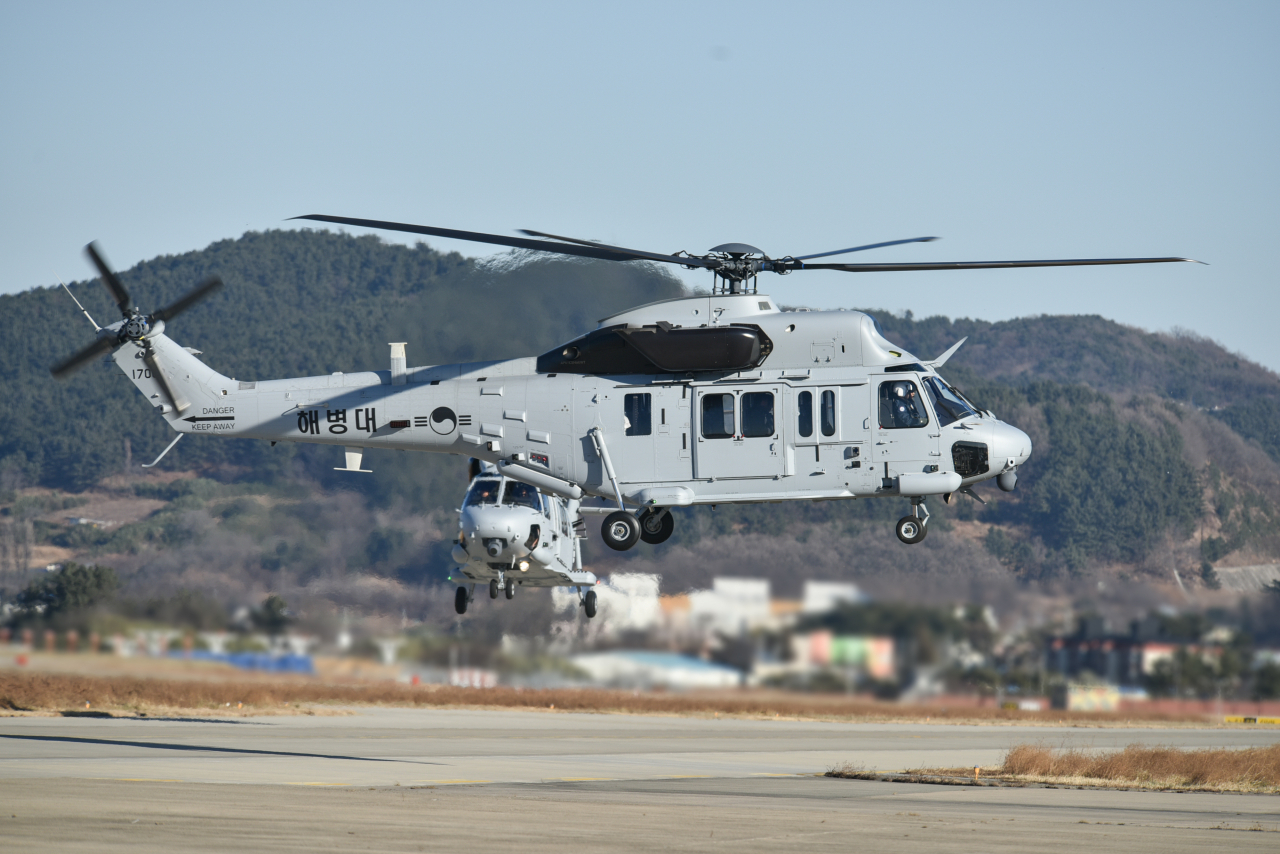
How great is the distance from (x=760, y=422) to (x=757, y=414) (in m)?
0.15

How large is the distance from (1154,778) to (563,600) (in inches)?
1025

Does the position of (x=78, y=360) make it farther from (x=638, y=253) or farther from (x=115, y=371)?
(x=115, y=371)

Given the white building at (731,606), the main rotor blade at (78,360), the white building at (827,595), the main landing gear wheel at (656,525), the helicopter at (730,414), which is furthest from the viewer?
the white building at (731,606)

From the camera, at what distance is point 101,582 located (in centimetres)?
4803

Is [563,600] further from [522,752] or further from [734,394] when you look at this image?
[734,394]

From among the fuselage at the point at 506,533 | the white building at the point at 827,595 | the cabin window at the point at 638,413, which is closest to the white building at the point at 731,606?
the white building at the point at 827,595

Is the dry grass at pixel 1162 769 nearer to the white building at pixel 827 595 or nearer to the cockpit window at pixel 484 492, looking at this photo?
the white building at pixel 827 595

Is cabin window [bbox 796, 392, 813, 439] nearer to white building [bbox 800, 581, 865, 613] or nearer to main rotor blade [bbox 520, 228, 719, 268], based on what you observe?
main rotor blade [bbox 520, 228, 719, 268]

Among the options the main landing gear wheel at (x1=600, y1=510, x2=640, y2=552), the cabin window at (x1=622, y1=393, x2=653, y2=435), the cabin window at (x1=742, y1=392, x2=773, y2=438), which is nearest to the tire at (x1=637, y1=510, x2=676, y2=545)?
the main landing gear wheel at (x1=600, y1=510, x2=640, y2=552)

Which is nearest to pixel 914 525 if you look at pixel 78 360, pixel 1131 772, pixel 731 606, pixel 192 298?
pixel 1131 772

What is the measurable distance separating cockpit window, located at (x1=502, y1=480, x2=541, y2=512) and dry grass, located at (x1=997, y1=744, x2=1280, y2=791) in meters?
14.5

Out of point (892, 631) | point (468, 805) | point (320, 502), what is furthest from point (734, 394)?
point (320, 502)

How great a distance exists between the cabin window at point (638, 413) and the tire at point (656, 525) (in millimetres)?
1654

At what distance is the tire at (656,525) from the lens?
2623 cm
